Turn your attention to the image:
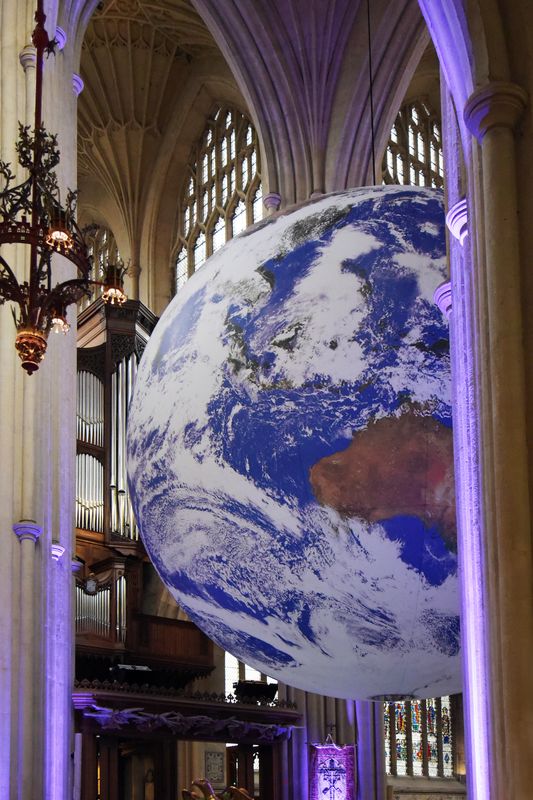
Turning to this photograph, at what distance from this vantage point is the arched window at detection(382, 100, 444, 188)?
24.2 meters

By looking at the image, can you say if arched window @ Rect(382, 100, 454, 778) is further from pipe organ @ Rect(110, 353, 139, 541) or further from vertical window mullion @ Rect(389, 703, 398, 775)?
pipe organ @ Rect(110, 353, 139, 541)

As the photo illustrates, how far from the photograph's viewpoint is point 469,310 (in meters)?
6.27

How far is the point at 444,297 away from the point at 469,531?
1865 millimetres

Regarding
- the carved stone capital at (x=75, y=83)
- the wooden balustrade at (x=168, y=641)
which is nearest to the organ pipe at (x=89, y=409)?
the wooden balustrade at (x=168, y=641)

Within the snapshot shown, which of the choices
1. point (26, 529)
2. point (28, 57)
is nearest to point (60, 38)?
point (28, 57)

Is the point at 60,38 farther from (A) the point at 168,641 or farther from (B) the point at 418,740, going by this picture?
(B) the point at 418,740

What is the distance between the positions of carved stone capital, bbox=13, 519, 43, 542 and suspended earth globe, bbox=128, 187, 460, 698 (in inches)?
173

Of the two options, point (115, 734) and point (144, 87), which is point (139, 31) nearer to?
point (144, 87)

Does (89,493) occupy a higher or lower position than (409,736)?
higher

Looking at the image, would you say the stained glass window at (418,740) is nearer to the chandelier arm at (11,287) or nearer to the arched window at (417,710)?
the arched window at (417,710)

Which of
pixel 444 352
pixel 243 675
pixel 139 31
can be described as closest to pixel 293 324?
pixel 444 352

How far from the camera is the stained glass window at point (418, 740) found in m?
23.3

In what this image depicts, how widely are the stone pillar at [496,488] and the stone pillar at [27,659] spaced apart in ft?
23.5

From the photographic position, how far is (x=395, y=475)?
7645mm
